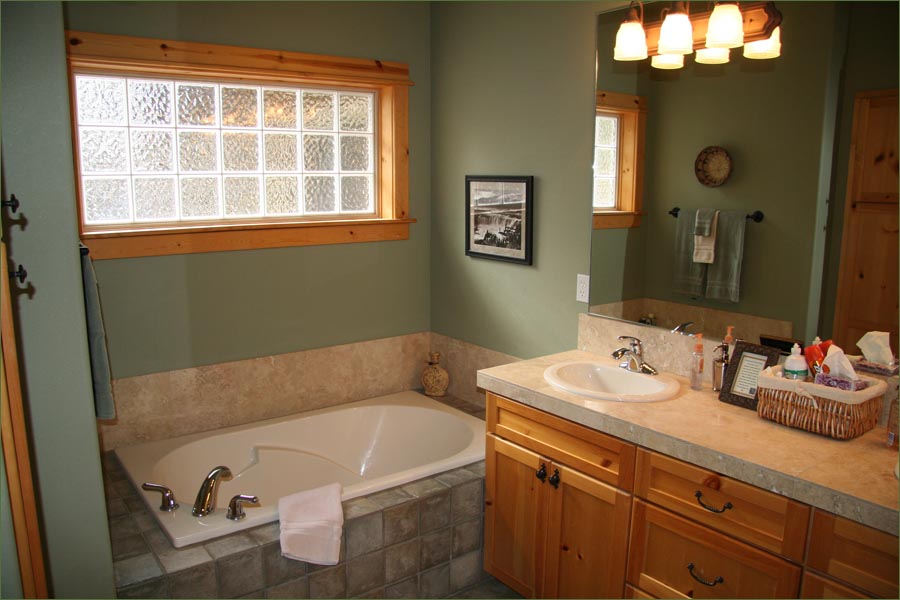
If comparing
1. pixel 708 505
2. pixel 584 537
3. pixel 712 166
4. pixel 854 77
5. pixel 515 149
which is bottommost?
pixel 584 537

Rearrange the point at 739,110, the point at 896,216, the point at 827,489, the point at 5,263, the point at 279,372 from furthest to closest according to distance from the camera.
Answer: the point at 279,372, the point at 739,110, the point at 896,216, the point at 827,489, the point at 5,263

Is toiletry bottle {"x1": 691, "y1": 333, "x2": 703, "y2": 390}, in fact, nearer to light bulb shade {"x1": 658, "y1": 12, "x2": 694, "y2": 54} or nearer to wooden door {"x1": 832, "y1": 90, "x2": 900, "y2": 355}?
wooden door {"x1": 832, "y1": 90, "x2": 900, "y2": 355}

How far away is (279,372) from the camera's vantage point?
355 cm

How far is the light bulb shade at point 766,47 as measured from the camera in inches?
92.5

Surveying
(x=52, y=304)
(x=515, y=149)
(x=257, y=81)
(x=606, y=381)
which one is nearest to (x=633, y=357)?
(x=606, y=381)

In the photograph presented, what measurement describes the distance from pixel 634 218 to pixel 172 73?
203 centimetres

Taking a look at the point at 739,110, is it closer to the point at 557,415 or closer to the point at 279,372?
the point at 557,415

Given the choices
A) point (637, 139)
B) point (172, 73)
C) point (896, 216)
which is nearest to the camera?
point (896, 216)

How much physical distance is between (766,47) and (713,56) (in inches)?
7.0

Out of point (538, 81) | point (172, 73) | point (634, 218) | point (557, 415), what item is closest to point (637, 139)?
point (634, 218)

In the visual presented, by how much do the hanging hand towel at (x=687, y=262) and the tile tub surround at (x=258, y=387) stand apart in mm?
1699

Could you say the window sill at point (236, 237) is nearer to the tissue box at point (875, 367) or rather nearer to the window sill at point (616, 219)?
the window sill at point (616, 219)

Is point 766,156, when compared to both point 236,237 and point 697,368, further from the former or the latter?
point 236,237

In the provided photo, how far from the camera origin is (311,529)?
2.49 meters
